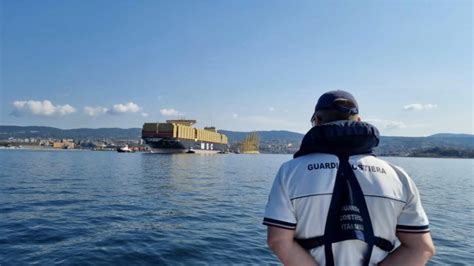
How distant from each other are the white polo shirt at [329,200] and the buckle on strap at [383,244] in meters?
0.02

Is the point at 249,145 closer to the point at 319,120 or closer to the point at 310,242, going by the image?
the point at 319,120

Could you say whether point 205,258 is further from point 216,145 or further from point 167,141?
point 216,145

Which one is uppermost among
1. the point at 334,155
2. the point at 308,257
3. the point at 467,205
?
the point at 334,155

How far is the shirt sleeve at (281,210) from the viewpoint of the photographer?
2.28 meters

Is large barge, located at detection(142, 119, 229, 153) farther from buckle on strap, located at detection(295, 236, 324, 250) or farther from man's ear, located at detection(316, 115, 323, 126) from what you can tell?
buckle on strap, located at detection(295, 236, 324, 250)

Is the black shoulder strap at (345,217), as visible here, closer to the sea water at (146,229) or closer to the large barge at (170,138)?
the sea water at (146,229)

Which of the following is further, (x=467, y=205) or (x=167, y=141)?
(x=167, y=141)

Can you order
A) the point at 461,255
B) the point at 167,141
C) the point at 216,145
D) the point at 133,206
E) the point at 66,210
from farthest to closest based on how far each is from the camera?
1. the point at 216,145
2. the point at 167,141
3. the point at 133,206
4. the point at 66,210
5. the point at 461,255

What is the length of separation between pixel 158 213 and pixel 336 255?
1236cm

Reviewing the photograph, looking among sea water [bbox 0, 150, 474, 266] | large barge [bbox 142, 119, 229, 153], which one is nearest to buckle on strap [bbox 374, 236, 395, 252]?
sea water [bbox 0, 150, 474, 266]

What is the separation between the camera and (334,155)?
2383mm

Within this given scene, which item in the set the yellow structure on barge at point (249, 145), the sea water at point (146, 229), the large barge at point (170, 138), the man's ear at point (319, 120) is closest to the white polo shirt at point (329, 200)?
the man's ear at point (319, 120)

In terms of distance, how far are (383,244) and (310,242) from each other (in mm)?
507

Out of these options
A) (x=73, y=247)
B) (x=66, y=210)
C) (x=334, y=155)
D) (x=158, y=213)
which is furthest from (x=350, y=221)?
(x=66, y=210)
